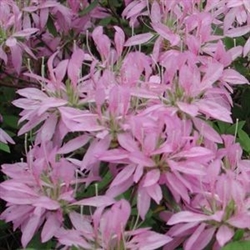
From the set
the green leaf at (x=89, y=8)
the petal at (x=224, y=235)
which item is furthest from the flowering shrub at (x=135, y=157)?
the green leaf at (x=89, y=8)

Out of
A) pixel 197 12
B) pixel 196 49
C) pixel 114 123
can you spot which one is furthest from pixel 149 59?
pixel 114 123

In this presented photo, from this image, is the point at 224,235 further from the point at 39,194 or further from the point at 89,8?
the point at 89,8

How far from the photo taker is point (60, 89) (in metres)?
1.48

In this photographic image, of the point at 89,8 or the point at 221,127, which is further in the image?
the point at 89,8

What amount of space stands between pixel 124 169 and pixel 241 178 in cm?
19

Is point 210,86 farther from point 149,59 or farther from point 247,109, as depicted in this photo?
point 247,109

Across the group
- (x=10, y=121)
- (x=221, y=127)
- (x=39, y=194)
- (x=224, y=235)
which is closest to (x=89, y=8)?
(x=10, y=121)

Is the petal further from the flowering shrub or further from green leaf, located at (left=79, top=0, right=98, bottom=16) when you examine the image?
green leaf, located at (left=79, top=0, right=98, bottom=16)

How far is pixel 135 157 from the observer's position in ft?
4.13

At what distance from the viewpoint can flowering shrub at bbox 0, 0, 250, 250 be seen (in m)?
1.26

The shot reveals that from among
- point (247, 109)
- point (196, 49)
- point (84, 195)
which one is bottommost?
point (247, 109)

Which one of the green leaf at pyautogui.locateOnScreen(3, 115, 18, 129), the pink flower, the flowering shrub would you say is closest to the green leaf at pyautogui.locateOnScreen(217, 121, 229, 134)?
the flowering shrub

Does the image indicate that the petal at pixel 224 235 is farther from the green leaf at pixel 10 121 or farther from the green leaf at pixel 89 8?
the green leaf at pixel 89 8

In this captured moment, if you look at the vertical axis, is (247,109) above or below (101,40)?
below
